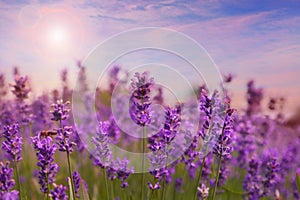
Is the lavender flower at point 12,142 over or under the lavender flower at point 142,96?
under

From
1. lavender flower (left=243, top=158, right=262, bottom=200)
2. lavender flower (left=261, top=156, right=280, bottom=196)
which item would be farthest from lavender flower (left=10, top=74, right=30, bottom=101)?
lavender flower (left=261, top=156, right=280, bottom=196)

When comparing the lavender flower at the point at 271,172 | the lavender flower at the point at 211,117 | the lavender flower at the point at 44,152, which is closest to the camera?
the lavender flower at the point at 44,152

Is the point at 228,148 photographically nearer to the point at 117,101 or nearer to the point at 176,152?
the point at 176,152

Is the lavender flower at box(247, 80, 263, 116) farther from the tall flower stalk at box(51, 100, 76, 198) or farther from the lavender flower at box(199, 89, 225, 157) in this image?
the tall flower stalk at box(51, 100, 76, 198)

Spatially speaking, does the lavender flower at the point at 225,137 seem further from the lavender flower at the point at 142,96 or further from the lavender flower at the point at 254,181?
the lavender flower at the point at 254,181

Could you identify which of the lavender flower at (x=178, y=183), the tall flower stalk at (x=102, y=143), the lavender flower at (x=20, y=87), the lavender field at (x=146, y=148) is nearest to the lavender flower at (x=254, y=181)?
the lavender field at (x=146, y=148)


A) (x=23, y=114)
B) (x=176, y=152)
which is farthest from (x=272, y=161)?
(x=23, y=114)

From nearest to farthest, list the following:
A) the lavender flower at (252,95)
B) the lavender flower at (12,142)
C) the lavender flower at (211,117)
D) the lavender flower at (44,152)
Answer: the lavender flower at (44,152)
the lavender flower at (211,117)
the lavender flower at (12,142)
the lavender flower at (252,95)

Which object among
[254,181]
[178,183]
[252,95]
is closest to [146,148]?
[178,183]

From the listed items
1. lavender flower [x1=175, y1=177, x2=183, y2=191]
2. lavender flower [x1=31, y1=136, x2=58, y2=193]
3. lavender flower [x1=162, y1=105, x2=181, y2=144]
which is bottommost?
lavender flower [x1=175, y1=177, x2=183, y2=191]
